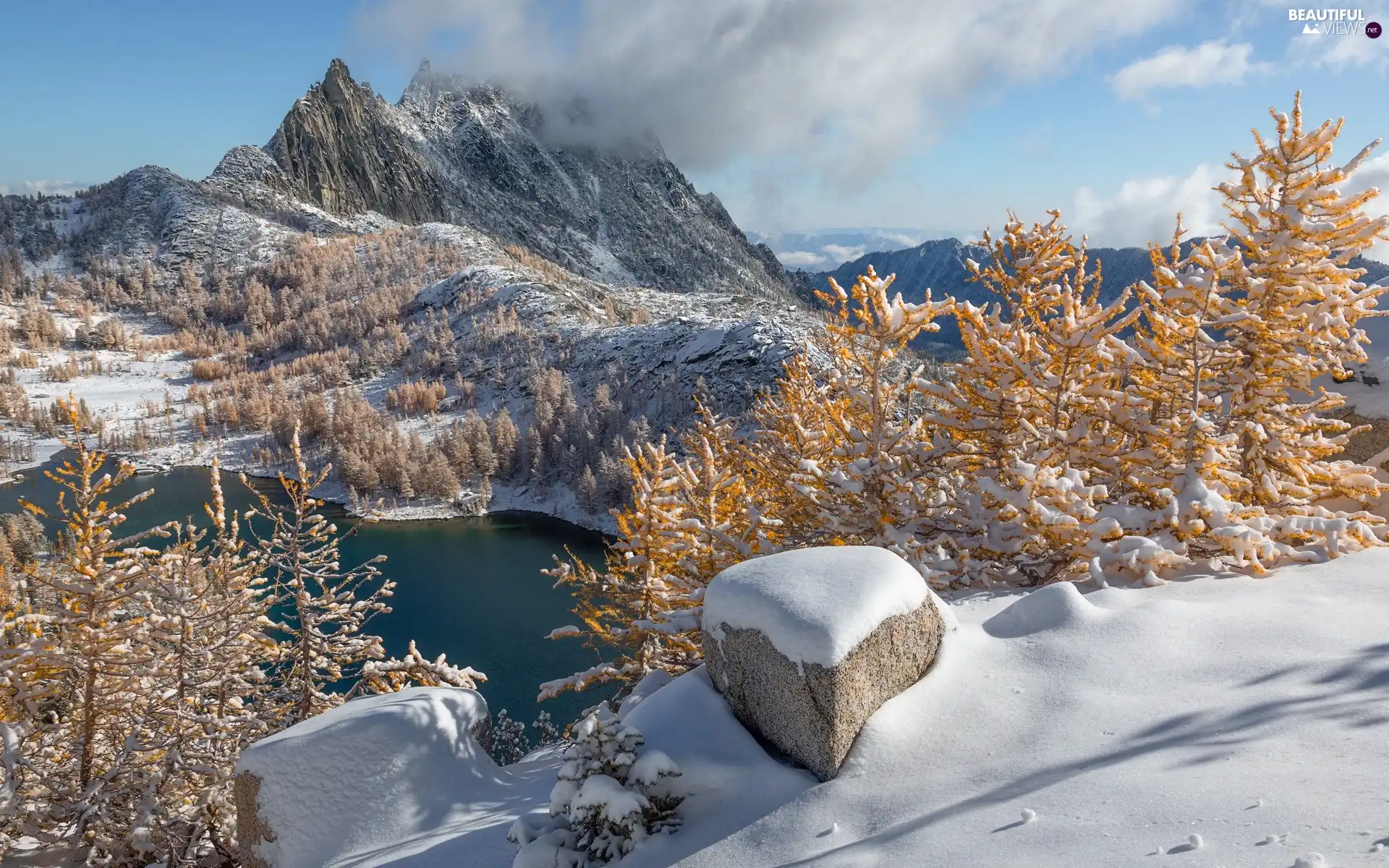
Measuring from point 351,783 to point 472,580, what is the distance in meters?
48.4

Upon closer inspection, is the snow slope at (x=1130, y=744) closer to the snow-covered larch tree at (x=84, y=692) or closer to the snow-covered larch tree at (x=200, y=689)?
the snow-covered larch tree at (x=200, y=689)

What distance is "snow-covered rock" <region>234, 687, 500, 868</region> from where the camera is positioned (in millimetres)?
8898

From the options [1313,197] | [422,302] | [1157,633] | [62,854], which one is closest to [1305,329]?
[1313,197]

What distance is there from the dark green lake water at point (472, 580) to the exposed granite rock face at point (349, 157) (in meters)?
108

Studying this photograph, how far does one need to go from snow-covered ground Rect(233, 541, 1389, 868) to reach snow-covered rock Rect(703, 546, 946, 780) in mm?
236

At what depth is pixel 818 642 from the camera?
6.30 metres

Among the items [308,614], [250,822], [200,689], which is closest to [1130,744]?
[250,822]

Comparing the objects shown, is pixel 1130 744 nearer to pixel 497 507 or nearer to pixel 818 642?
pixel 818 642

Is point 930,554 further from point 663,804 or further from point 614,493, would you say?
point 614,493

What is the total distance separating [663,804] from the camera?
21.1 feet

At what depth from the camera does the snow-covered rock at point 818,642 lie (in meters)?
6.30

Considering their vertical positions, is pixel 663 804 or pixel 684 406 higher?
pixel 684 406

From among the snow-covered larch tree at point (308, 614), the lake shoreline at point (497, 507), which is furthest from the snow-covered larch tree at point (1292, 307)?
the lake shoreline at point (497, 507)

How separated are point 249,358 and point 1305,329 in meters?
156
